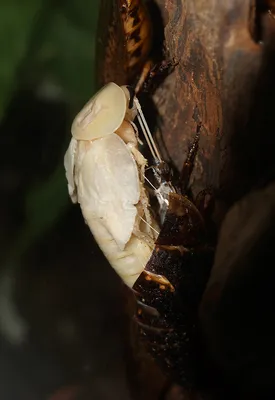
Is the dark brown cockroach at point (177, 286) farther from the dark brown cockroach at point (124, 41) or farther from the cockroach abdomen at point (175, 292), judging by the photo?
the dark brown cockroach at point (124, 41)

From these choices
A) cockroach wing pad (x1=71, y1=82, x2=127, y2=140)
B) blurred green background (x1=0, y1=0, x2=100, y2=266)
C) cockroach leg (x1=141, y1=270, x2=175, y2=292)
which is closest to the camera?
cockroach wing pad (x1=71, y1=82, x2=127, y2=140)

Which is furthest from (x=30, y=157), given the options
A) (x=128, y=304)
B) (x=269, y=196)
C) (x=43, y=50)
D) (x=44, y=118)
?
(x=269, y=196)

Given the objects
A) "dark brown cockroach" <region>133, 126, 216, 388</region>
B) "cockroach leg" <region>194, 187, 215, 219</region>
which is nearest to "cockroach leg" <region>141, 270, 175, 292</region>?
"dark brown cockroach" <region>133, 126, 216, 388</region>

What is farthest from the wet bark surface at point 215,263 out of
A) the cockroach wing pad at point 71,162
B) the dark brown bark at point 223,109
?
the cockroach wing pad at point 71,162

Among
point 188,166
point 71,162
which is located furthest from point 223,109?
point 71,162

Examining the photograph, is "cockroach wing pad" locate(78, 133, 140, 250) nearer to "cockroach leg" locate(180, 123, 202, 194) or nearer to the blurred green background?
"cockroach leg" locate(180, 123, 202, 194)

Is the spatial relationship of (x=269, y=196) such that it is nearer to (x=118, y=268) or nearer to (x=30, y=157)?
(x=118, y=268)
